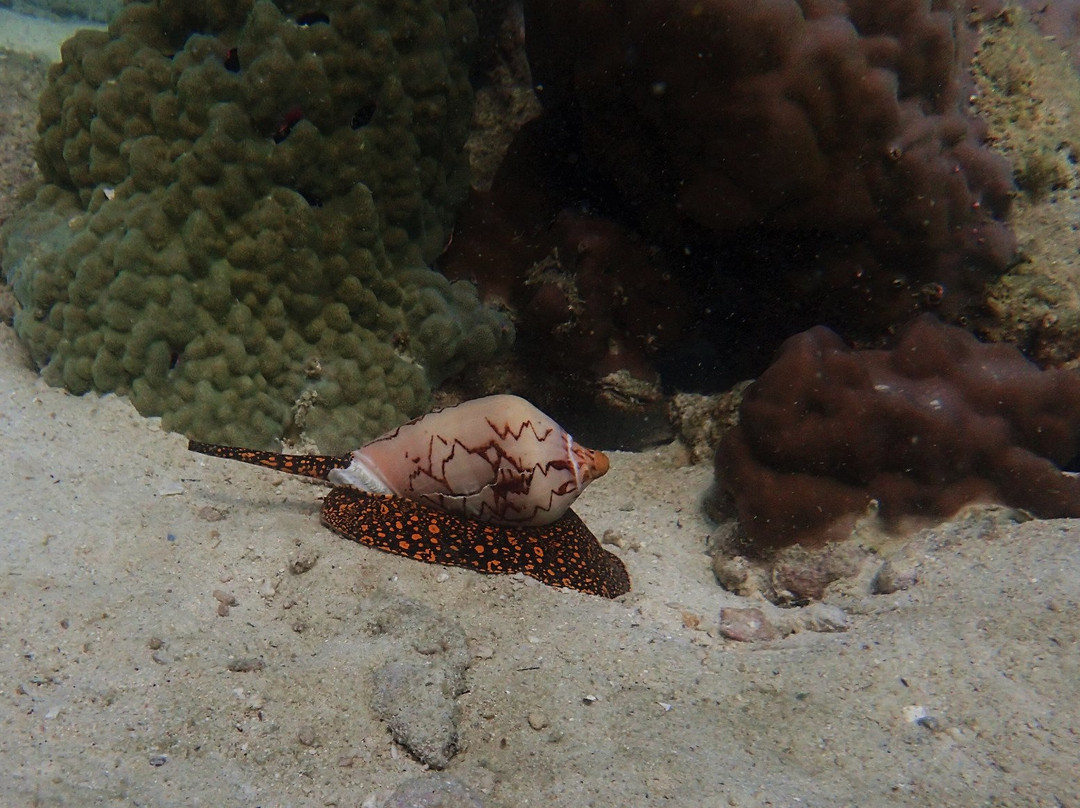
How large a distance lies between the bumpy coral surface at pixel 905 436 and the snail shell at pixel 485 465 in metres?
1.31

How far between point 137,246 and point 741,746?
191 inches

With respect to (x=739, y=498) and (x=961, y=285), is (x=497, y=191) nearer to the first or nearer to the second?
(x=739, y=498)

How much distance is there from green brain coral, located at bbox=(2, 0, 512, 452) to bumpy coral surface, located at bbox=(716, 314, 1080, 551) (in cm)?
316

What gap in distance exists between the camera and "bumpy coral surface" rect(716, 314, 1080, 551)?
3.90 meters

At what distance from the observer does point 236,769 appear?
2.23 metres

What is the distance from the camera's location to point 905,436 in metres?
3.94

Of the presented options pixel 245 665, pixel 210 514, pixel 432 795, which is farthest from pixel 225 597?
pixel 432 795

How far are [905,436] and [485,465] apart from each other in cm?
283

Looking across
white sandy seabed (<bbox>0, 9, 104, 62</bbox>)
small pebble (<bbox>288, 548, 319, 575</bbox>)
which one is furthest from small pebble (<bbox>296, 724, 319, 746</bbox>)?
white sandy seabed (<bbox>0, 9, 104, 62</bbox>)

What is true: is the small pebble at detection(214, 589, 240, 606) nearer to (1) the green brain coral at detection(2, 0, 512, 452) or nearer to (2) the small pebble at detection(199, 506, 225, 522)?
(2) the small pebble at detection(199, 506, 225, 522)

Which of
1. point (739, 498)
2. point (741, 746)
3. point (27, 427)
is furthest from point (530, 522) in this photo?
point (27, 427)

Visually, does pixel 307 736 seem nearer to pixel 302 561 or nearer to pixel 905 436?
pixel 302 561

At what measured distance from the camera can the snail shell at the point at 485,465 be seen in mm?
3799

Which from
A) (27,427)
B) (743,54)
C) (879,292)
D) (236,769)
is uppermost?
(743,54)
